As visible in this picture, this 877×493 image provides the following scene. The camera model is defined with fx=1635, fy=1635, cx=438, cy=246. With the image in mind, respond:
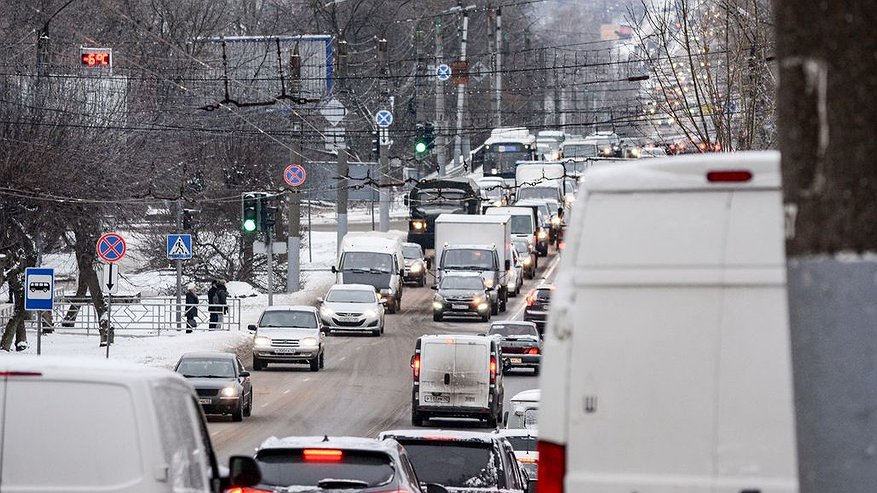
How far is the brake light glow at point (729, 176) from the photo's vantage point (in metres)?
6.69

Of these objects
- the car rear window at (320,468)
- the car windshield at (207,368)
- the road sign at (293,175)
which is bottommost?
the car windshield at (207,368)

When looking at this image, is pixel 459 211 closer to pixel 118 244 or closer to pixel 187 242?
pixel 187 242

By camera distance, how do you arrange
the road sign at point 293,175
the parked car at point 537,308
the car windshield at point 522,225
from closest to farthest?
1. the parked car at point 537,308
2. the road sign at point 293,175
3. the car windshield at point 522,225

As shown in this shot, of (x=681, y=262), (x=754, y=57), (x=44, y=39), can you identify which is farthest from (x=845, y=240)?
(x=44, y=39)

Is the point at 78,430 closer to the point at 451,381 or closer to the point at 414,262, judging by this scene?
the point at 451,381

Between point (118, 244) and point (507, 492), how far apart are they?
25.2 metres

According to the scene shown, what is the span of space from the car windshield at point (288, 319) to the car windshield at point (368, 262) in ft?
51.7

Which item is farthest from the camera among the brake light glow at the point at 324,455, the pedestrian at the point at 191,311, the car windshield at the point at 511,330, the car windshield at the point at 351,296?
the car windshield at the point at 351,296

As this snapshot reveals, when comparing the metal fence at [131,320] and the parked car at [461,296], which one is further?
the parked car at [461,296]

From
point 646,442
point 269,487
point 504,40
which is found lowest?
point 269,487

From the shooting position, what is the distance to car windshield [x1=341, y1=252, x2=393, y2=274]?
5878cm

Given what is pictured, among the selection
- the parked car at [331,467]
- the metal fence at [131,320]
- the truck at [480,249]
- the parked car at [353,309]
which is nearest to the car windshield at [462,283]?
the truck at [480,249]

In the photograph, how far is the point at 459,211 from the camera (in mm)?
73438

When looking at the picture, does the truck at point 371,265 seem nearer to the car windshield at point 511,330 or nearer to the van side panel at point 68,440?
the car windshield at point 511,330
